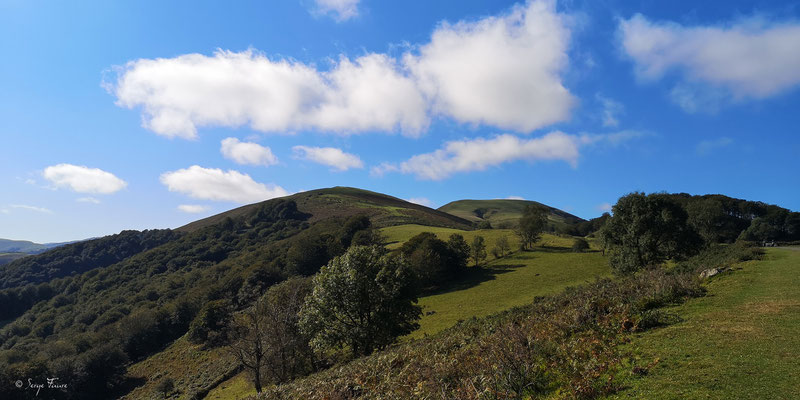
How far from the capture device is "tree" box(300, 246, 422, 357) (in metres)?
30.4

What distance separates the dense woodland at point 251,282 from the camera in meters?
32.3

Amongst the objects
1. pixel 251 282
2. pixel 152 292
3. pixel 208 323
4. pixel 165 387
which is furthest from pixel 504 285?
pixel 152 292

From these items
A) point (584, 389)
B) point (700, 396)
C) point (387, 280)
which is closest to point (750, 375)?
point (700, 396)

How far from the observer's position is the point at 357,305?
3091cm

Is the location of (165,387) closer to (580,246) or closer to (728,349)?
(728,349)

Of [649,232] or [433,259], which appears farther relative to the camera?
[433,259]

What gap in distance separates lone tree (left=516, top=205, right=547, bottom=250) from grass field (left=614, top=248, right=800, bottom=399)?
227 ft

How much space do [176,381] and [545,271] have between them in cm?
6591

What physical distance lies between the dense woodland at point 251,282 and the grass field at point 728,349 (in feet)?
4.76

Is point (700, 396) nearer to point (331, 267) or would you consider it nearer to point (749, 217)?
point (331, 267)

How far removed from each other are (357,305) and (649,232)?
3576 centimetres

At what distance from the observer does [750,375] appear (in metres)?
9.51

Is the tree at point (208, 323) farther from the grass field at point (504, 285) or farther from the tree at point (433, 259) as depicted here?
the tree at point (433, 259)

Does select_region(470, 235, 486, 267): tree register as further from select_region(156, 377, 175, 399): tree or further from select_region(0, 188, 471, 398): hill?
select_region(156, 377, 175, 399): tree
